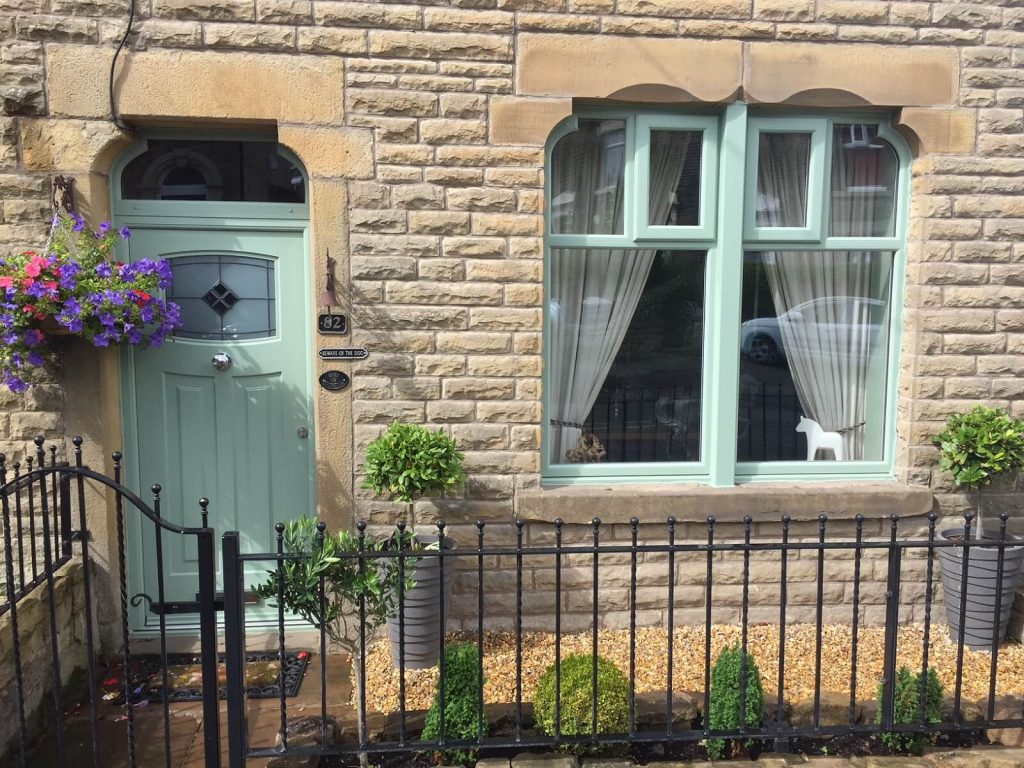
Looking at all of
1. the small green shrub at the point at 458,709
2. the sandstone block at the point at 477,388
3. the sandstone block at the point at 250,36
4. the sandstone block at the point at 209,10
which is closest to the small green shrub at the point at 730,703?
the small green shrub at the point at 458,709

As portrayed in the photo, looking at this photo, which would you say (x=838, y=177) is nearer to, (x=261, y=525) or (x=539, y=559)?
(x=539, y=559)

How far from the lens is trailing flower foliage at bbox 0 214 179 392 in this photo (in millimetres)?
3891

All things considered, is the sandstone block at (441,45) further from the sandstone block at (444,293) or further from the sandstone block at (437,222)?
the sandstone block at (444,293)

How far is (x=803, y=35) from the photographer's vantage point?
456 cm

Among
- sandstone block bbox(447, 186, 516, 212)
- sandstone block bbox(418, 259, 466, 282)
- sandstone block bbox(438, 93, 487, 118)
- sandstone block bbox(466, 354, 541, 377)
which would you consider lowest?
sandstone block bbox(466, 354, 541, 377)

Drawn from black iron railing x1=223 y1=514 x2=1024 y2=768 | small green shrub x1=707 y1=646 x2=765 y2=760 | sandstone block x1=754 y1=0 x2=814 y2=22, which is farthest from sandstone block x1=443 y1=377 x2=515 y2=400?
sandstone block x1=754 y1=0 x2=814 y2=22

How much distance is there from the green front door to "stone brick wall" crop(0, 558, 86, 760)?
1.37 ft

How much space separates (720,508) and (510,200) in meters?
2.13

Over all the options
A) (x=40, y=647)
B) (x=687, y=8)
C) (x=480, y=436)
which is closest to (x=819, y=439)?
(x=480, y=436)

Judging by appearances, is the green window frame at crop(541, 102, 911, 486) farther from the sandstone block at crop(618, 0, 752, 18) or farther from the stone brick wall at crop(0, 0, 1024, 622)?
the sandstone block at crop(618, 0, 752, 18)

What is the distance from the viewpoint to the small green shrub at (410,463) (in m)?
4.12

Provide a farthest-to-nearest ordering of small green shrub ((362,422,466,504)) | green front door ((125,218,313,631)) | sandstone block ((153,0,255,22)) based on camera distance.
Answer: green front door ((125,218,313,631)), sandstone block ((153,0,255,22)), small green shrub ((362,422,466,504))

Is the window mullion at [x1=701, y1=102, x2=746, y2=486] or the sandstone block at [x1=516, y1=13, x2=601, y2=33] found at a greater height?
the sandstone block at [x1=516, y1=13, x2=601, y2=33]

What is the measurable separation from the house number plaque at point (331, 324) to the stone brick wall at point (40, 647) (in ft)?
5.95
